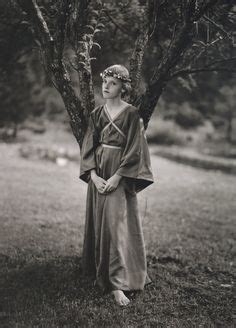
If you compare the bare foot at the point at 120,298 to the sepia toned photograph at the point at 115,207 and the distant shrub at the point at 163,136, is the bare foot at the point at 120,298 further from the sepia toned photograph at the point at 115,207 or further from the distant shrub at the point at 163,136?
the distant shrub at the point at 163,136

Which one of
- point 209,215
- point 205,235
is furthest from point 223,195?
point 205,235

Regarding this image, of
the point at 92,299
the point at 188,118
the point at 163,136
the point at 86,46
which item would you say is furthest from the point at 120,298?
the point at 188,118

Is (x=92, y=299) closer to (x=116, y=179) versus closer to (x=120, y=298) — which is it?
(x=120, y=298)

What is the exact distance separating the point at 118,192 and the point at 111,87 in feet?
3.28

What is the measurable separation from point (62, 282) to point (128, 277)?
784mm

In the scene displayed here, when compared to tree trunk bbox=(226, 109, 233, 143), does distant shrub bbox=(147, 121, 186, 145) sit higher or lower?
lower

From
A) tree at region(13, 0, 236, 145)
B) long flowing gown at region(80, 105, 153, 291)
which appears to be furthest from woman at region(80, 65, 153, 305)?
tree at region(13, 0, 236, 145)

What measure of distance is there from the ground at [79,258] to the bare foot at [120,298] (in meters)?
0.06

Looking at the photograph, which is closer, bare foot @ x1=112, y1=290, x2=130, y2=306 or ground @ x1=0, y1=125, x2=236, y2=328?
ground @ x1=0, y1=125, x2=236, y2=328

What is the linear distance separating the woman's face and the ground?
1728mm

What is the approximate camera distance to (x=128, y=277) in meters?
4.38

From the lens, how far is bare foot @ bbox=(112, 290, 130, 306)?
164 inches

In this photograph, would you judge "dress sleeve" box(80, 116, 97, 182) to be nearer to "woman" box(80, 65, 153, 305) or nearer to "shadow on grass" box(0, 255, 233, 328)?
"woman" box(80, 65, 153, 305)

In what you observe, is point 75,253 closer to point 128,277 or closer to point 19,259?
point 19,259
